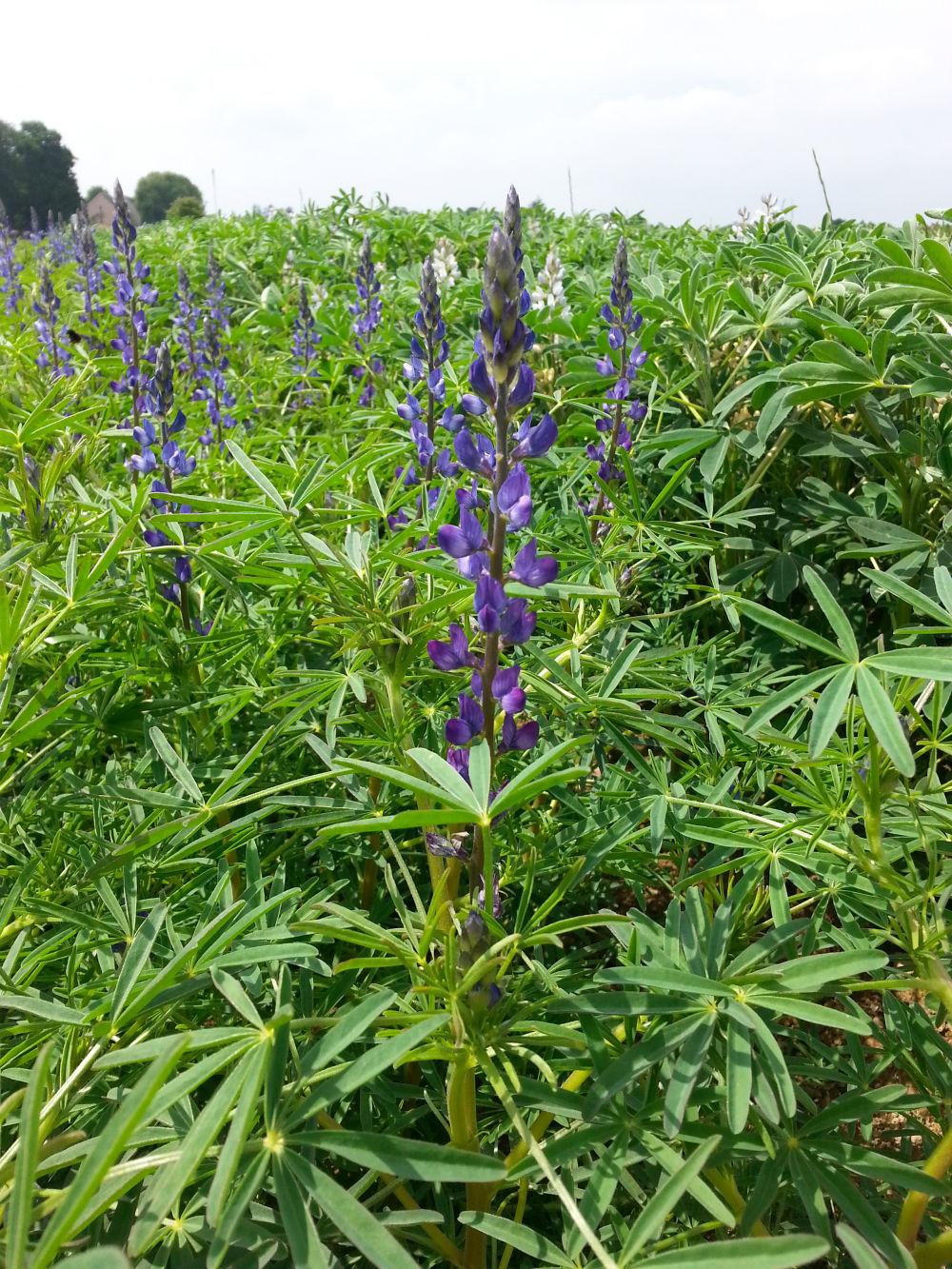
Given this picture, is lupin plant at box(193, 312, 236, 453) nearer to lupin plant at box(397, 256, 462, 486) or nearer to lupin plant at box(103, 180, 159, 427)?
lupin plant at box(103, 180, 159, 427)

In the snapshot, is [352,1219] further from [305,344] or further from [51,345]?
[51,345]

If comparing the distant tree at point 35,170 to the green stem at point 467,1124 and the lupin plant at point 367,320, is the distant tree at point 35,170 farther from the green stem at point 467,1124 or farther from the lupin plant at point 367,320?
the green stem at point 467,1124

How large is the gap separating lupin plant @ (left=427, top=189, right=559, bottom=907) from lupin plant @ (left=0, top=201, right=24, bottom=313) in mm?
6378

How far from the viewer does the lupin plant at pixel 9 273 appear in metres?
6.47

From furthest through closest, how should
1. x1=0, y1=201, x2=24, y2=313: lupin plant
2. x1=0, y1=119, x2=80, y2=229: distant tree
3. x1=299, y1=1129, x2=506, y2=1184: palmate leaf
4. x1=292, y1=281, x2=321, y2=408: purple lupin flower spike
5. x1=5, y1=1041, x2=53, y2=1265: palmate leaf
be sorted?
x1=0, y1=119, x2=80, y2=229: distant tree → x1=0, y1=201, x2=24, y2=313: lupin plant → x1=292, y1=281, x2=321, y2=408: purple lupin flower spike → x1=299, y1=1129, x2=506, y2=1184: palmate leaf → x1=5, y1=1041, x2=53, y2=1265: palmate leaf

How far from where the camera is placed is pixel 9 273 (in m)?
7.29

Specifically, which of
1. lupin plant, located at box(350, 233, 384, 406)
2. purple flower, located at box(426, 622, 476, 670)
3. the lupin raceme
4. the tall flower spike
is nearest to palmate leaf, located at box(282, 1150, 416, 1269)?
the lupin raceme

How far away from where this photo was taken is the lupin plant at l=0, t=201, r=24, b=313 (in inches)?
255

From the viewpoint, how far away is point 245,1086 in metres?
1.05

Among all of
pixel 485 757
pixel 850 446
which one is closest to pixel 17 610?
pixel 485 757

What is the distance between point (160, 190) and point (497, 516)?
2739 inches

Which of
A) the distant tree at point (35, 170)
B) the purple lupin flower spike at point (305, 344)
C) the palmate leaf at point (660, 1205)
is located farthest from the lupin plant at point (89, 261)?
the distant tree at point (35, 170)

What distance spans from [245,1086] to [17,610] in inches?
39.8

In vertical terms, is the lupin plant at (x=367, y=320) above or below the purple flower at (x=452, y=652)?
above
